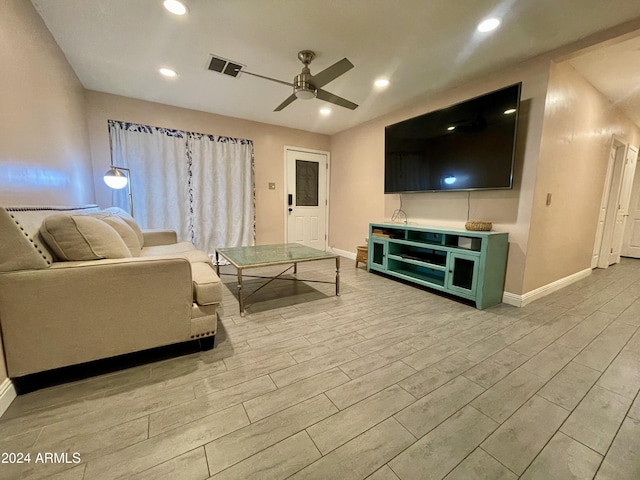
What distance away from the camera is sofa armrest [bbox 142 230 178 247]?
302 cm

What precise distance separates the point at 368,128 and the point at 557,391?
3908mm

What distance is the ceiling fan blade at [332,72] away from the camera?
1.90 meters

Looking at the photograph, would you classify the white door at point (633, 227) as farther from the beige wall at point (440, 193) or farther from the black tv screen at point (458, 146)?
the black tv screen at point (458, 146)

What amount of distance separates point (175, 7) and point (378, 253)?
316 centimetres

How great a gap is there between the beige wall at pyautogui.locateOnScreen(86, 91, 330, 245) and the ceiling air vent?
4.64ft

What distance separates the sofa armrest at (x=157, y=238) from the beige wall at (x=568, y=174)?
393 cm

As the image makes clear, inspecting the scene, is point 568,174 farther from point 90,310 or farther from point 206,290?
point 90,310

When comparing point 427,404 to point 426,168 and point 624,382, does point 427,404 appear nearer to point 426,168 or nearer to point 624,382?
point 624,382

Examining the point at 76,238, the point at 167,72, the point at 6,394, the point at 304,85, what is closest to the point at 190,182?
the point at 167,72

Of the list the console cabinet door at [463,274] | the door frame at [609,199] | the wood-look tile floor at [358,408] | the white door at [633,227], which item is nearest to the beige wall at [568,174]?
the door frame at [609,199]

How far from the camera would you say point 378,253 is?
3.63 m

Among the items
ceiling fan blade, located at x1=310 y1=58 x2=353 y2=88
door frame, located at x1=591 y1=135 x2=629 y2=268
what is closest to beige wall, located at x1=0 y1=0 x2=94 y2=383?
ceiling fan blade, located at x1=310 y1=58 x2=353 y2=88

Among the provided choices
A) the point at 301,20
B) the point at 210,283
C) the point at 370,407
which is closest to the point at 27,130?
the point at 210,283

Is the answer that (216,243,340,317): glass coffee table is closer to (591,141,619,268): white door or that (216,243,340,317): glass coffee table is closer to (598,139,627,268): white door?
(591,141,619,268): white door
